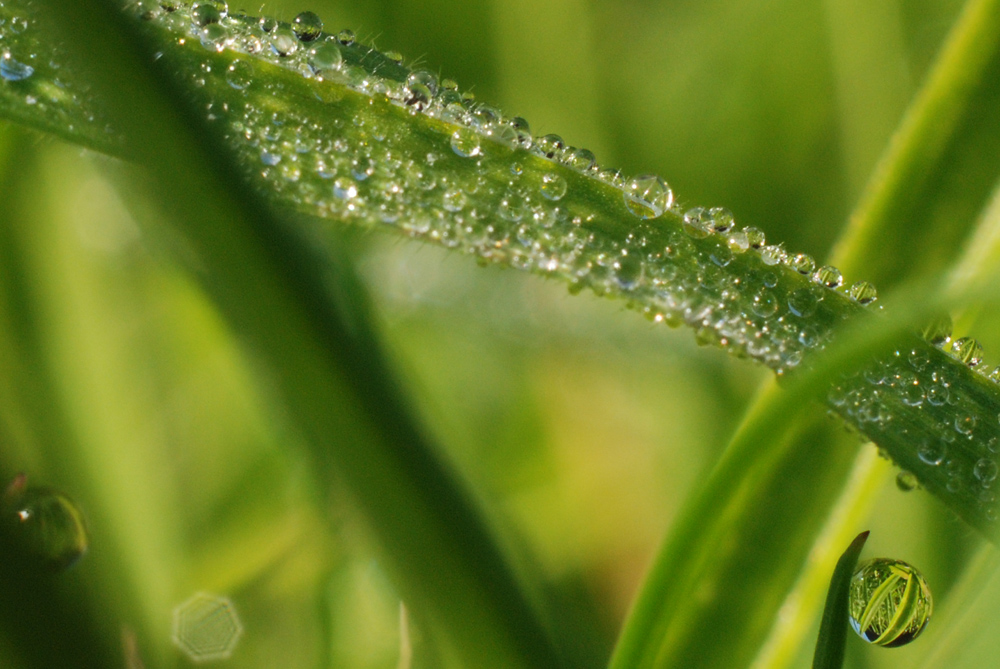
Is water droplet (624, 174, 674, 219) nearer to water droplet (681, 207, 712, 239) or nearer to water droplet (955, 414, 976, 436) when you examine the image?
water droplet (681, 207, 712, 239)

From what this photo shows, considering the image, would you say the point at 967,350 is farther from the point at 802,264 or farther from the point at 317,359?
the point at 317,359

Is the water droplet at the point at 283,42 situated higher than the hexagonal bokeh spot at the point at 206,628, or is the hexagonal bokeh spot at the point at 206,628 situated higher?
the water droplet at the point at 283,42

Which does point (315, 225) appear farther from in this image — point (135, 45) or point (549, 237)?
point (135, 45)

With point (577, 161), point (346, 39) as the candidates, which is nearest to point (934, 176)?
point (577, 161)

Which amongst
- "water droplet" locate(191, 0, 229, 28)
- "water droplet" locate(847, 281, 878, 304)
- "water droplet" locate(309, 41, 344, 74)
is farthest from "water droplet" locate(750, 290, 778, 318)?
"water droplet" locate(191, 0, 229, 28)

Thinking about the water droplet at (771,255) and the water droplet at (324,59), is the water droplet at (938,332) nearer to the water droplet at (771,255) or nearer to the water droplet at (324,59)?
the water droplet at (771,255)

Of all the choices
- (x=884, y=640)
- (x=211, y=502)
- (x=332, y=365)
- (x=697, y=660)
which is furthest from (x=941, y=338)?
(x=211, y=502)

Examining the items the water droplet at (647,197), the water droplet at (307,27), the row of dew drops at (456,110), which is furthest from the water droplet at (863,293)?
the water droplet at (307,27)
